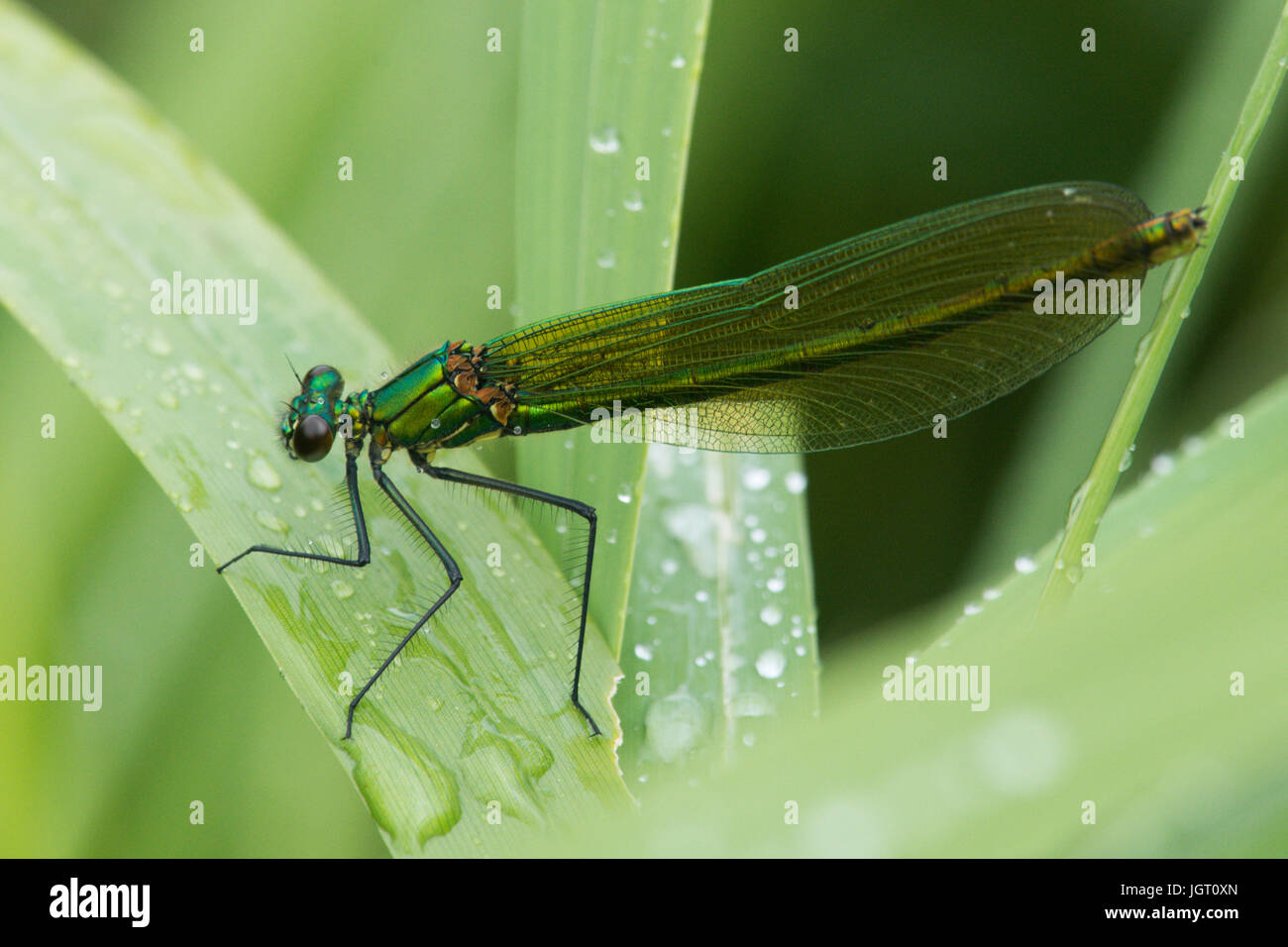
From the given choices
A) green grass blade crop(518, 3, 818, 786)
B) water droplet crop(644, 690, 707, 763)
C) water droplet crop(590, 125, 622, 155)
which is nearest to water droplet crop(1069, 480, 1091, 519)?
green grass blade crop(518, 3, 818, 786)

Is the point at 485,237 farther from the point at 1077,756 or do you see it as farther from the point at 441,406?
the point at 1077,756

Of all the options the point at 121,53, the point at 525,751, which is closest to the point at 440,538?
the point at 525,751

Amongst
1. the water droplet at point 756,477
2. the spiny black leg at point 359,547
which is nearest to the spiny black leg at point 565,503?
the spiny black leg at point 359,547

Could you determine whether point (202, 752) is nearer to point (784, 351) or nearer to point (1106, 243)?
point (784, 351)

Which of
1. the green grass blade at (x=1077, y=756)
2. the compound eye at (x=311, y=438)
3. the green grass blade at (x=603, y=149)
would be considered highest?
the green grass blade at (x=603, y=149)

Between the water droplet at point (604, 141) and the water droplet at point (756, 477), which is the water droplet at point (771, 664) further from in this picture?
the water droplet at point (604, 141)

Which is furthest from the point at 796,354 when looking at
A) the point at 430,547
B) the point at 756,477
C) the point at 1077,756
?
the point at 1077,756
